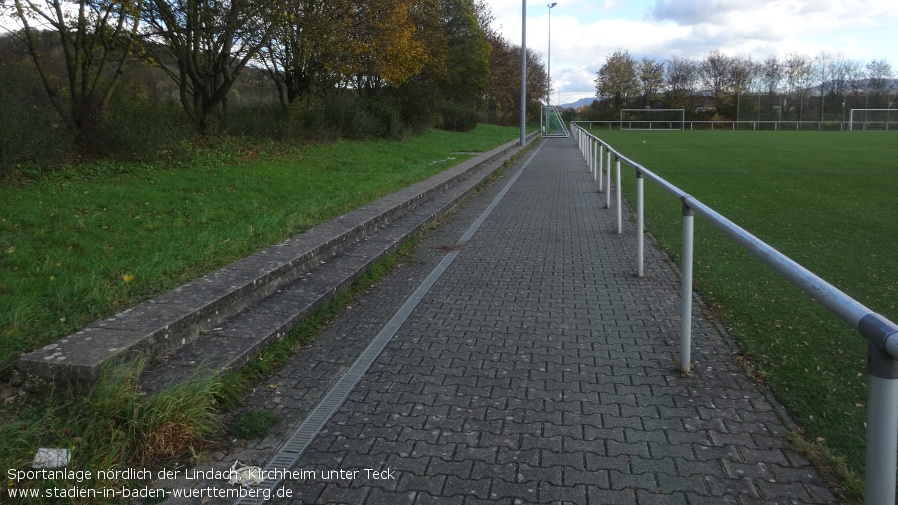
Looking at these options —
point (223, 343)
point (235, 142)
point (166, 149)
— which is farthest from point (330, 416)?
point (235, 142)

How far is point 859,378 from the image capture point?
14.6 feet

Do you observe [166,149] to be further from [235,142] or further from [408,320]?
[408,320]

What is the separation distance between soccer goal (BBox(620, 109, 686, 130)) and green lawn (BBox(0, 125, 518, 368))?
211 feet


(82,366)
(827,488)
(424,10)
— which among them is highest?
(424,10)

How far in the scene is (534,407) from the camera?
4160mm

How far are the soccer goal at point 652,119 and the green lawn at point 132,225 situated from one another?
64449 millimetres

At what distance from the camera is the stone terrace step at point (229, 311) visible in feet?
13.3

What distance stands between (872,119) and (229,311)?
73412 millimetres

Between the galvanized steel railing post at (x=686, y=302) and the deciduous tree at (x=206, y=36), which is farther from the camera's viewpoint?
the deciduous tree at (x=206, y=36)

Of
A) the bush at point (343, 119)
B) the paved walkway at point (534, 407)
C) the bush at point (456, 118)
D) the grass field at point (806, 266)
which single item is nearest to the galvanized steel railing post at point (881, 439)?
the paved walkway at point (534, 407)

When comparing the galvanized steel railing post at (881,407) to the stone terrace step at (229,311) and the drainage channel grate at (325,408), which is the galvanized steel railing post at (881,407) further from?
the stone terrace step at (229,311)

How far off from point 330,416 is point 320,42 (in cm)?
1848

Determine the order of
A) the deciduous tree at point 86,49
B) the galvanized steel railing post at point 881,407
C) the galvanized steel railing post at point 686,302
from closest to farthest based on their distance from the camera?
the galvanized steel railing post at point 881,407
the galvanized steel railing post at point 686,302
the deciduous tree at point 86,49

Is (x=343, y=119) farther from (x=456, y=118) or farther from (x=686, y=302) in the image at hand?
(x=456, y=118)
